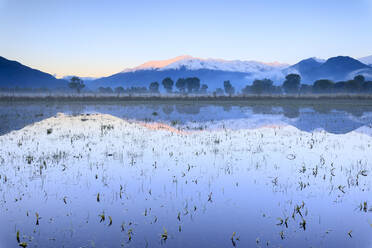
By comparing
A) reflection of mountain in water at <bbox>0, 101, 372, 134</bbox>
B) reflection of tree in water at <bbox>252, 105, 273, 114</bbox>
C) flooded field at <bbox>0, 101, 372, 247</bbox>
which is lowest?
flooded field at <bbox>0, 101, 372, 247</bbox>

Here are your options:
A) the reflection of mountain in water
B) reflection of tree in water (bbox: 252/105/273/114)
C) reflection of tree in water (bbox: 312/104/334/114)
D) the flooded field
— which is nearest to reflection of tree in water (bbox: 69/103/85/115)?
the reflection of mountain in water

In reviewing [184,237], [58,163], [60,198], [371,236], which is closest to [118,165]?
[58,163]

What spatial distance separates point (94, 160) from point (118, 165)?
1.93 meters

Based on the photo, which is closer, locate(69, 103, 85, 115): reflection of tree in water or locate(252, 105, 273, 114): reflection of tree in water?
locate(69, 103, 85, 115): reflection of tree in water

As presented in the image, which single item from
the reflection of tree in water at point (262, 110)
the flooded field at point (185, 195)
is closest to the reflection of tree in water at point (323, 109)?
the reflection of tree in water at point (262, 110)

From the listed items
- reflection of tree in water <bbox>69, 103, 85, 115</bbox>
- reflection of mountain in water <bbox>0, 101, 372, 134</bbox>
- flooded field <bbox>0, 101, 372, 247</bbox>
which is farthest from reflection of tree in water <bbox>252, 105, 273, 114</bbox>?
reflection of tree in water <bbox>69, 103, 85, 115</bbox>

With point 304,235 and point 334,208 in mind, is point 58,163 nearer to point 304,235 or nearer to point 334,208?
point 304,235

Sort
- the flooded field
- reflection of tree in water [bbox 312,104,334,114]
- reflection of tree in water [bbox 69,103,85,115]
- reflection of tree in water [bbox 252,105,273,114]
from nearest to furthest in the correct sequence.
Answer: the flooded field → reflection of tree in water [bbox 69,103,85,115] → reflection of tree in water [bbox 252,105,273,114] → reflection of tree in water [bbox 312,104,334,114]

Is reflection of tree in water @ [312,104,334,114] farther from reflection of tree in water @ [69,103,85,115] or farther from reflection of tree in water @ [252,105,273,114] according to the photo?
reflection of tree in water @ [69,103,85,115]

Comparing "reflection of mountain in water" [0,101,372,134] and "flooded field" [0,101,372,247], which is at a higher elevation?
"reflection of mountain in water" [0,101,372,134]

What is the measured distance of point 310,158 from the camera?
14867 millimetres

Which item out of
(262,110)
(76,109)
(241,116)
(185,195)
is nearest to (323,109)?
(262,110)

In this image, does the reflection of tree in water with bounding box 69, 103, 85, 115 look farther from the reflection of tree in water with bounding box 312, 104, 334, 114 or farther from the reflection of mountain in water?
the reflection of tree in water with bounding box 312, 104, 334, 114

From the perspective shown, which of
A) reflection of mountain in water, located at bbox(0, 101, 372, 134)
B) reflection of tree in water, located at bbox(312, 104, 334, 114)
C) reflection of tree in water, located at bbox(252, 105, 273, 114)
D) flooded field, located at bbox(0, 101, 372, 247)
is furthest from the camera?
reflection of tree in water, located at bbox(312, 104, 334, 114)
